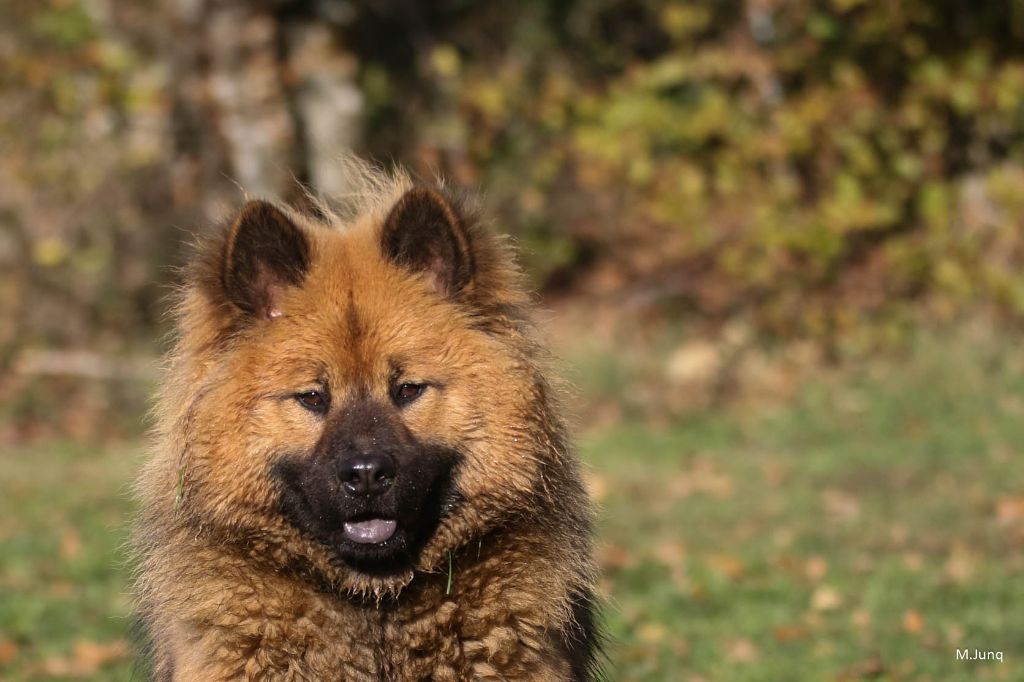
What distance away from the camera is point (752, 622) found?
307 inches

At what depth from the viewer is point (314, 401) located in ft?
14.1

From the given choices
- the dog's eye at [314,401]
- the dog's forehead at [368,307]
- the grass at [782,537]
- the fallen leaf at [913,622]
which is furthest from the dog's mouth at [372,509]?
the fallen leaf at [913,622]

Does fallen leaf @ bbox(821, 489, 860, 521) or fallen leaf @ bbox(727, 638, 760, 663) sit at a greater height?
fallen leaf @ bbox(727, 638, 760, 663)

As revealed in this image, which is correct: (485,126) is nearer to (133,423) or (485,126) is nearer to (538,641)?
(133,423)

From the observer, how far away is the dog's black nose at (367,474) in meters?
A: 4.14

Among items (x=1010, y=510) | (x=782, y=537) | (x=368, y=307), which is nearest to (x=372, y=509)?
(x=368, y=307)

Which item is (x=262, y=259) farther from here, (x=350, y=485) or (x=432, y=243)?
(x=350, y=485)

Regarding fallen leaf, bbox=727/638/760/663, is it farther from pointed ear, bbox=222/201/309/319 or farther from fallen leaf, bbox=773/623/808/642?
pointed ear, bbox=222/201/309/319

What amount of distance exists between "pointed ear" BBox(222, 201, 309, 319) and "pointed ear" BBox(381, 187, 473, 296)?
320 millimetres

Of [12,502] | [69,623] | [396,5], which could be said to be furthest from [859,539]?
[396,5]

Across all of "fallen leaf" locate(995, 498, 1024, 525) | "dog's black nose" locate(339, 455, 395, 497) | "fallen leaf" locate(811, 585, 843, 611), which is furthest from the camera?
"fallen leaf" locate(995, 498, 1024, 525)

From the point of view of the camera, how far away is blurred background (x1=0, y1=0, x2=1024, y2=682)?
1409cm

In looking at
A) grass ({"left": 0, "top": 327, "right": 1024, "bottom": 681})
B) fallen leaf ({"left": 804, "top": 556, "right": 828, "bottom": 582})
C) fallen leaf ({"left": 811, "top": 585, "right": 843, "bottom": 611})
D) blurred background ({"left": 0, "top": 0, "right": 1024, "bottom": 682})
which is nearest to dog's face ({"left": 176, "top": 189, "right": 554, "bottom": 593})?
grass ({"left": 0, "top": 327, "right": 1024, "bottom": 681})

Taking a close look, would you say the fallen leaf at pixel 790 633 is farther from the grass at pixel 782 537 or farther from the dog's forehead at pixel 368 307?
the dog's forehead at pixel 368 307
